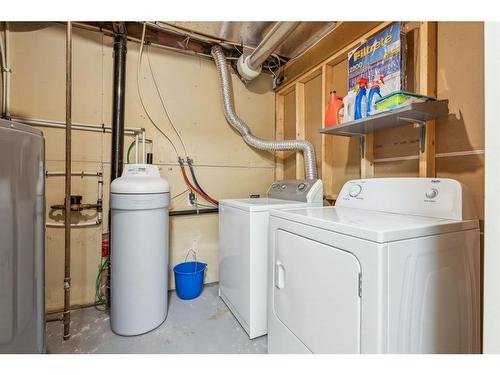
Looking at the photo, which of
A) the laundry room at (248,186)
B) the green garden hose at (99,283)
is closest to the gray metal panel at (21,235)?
the laundry room at (248,186)

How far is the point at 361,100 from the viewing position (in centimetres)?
159

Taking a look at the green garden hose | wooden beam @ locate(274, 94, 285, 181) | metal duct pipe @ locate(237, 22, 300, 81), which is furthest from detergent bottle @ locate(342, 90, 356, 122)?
the green garden hose

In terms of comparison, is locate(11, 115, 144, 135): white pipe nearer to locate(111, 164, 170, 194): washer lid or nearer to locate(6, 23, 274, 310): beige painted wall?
locate(6, 23, 274, 310): beige painted wall

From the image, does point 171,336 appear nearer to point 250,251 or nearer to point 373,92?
point 250,251

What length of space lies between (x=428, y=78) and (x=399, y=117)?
0.92 feet

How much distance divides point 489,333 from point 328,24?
87.9 inches

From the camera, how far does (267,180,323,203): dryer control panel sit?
1.85 meters

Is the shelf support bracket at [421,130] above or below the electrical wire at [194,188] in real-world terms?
above

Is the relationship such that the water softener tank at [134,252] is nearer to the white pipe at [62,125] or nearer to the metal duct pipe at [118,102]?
the metal duct pipe at [118,102]

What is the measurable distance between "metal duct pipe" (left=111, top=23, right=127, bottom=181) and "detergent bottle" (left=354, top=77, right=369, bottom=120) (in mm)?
1850

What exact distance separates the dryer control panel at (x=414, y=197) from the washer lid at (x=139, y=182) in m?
1.30

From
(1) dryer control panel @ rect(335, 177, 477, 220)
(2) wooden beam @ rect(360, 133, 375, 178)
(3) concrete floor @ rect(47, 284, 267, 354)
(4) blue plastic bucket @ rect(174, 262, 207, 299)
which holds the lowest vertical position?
(3) concrete floor @ rect(47, 284, 267, 354)

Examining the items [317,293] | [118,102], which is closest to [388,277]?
[317,293]

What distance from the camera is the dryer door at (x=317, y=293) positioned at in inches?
36.4
